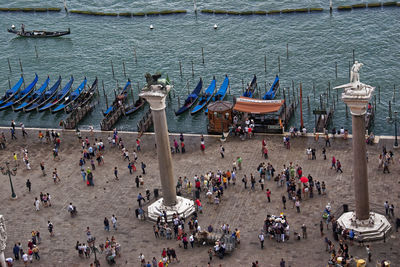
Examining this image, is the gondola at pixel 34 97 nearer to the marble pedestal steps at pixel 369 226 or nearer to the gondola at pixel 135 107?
the gondola at pixel 135 107

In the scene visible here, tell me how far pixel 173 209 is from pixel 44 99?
43.1 m

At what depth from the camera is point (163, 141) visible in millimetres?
74562

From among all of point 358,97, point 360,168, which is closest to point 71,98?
point 360,168

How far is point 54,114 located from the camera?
112 m

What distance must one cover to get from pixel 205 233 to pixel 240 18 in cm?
7636

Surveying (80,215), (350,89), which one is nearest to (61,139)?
(80,215)

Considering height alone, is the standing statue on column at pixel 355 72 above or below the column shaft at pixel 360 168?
above

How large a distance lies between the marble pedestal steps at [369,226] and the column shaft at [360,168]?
549 millimetres

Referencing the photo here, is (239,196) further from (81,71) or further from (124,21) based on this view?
(124,21)

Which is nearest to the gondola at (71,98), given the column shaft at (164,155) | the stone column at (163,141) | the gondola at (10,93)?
the gondola at (10,93)

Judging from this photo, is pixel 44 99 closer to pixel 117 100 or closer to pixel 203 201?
pixel 117 100

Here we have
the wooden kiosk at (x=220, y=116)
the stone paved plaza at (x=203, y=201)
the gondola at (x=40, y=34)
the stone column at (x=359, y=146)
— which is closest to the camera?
the stone column at (x=359, y=146)

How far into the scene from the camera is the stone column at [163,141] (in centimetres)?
7219

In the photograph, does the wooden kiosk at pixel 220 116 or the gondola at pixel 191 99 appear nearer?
the wooden kiosk at pixel 220 116
